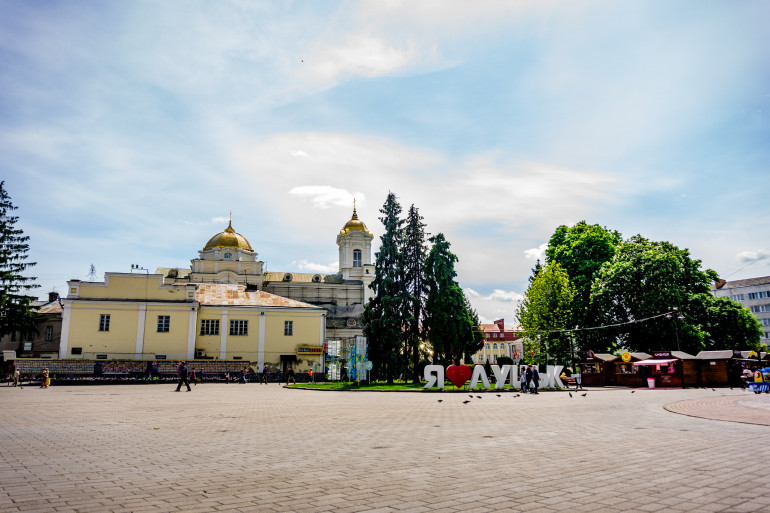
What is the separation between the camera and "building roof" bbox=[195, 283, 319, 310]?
162ft

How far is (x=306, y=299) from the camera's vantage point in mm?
80188

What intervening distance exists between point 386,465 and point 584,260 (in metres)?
42.6

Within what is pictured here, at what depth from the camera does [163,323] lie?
149 ft

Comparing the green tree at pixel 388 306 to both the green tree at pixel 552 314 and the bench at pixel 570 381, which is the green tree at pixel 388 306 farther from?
the green tree at pixel 552 314

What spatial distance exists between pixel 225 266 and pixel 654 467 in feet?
239

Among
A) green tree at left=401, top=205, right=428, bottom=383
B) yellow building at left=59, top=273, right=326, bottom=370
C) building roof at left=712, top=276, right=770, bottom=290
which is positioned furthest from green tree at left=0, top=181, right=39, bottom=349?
building roof at left=712, top=276, right=770, bottom=290

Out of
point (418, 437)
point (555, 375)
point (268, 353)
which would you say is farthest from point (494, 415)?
point (268, 353)

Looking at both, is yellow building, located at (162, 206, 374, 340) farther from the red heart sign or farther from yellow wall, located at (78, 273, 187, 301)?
the red heart sign

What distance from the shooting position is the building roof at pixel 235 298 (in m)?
49.5

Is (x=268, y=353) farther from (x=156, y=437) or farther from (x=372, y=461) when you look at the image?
(x=372, y=461)

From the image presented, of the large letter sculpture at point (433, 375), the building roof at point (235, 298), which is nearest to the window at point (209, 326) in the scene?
the building roof at point (235, 298)

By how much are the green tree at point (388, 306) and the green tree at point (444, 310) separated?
2272mm

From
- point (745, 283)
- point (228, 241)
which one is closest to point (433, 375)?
point (228, 241)

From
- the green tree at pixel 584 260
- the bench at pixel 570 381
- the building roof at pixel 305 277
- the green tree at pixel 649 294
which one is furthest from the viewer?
the building roof at pixel 305 277
